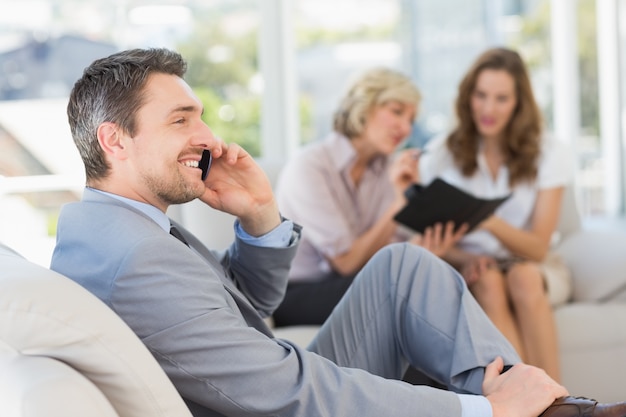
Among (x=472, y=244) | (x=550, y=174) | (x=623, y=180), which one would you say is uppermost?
(x=550, y=174)

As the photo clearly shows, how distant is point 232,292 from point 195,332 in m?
0.27

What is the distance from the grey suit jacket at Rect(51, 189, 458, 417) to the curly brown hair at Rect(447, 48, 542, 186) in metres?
1.78

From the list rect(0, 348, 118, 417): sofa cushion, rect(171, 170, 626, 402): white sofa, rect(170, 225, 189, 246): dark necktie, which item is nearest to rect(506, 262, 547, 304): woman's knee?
rect(171, 170, 626, 402): white sofa

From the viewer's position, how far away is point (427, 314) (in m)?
2.01

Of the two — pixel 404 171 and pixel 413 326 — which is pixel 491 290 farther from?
pixel 413 326

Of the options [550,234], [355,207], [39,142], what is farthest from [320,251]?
[39,142]

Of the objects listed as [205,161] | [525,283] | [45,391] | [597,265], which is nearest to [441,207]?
[525,283]

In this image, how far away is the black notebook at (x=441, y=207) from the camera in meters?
2.81

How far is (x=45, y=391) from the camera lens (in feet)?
4.12

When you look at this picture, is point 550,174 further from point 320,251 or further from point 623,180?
point 623,180

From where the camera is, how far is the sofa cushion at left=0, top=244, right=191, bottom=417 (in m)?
1.36

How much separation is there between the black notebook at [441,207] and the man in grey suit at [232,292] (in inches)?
29.1

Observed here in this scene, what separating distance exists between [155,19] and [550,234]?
9.07 ft

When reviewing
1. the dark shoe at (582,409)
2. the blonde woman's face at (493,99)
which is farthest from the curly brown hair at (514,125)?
the dark shoe at (582,409)
